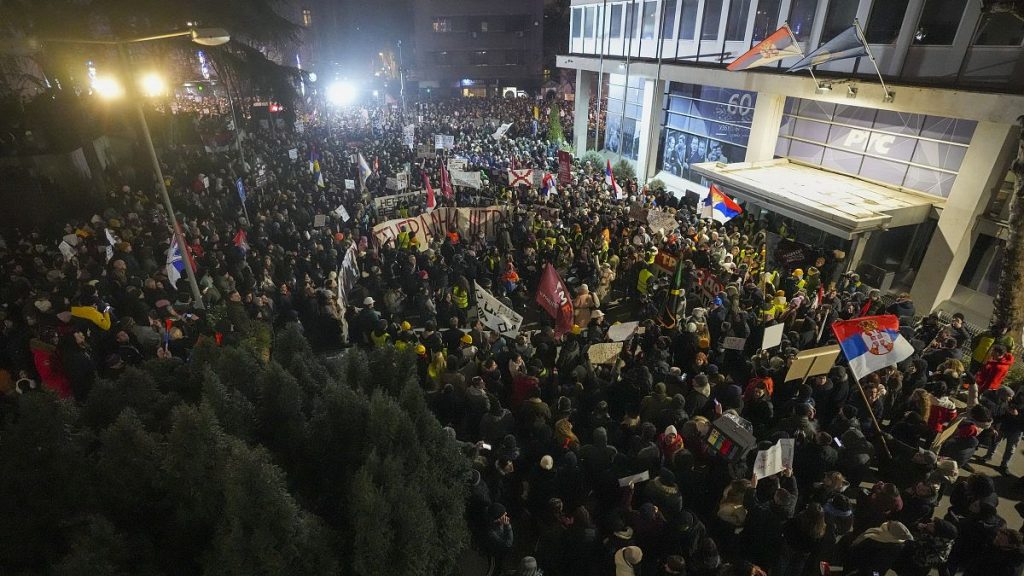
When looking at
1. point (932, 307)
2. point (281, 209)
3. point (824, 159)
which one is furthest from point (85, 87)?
point (932, 307)

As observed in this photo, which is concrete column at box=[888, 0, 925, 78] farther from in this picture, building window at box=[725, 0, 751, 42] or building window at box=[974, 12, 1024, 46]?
building window at box=[725, 0, 751, 42]

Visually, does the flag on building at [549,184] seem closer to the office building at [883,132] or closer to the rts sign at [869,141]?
the office building at [883,132]

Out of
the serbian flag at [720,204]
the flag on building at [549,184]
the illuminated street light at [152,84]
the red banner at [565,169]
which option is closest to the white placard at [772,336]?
the serbian flag at [720,204]

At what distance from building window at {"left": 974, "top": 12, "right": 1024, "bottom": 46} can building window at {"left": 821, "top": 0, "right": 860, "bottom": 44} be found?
3.67m

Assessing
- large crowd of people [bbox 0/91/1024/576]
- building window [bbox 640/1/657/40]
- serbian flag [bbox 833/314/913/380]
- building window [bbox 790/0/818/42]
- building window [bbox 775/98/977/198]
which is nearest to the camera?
large crowd of people [bbox 0/91/1024/576]

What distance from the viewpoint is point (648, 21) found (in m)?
25.2

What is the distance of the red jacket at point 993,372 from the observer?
8023 mm

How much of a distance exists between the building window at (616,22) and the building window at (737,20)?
8.49 metres

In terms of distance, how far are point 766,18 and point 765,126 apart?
155 inches

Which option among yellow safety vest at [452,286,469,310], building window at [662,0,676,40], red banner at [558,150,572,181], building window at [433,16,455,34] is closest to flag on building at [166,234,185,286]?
yellow safety vest at [452,286,469,310]

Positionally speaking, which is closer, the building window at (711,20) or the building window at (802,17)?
the building window at (802,17)

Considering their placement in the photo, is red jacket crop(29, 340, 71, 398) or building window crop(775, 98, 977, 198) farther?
building window crop(775, 98, 977, 198)

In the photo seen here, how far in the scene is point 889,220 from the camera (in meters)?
13.1

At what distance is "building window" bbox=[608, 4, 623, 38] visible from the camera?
27.5 m
